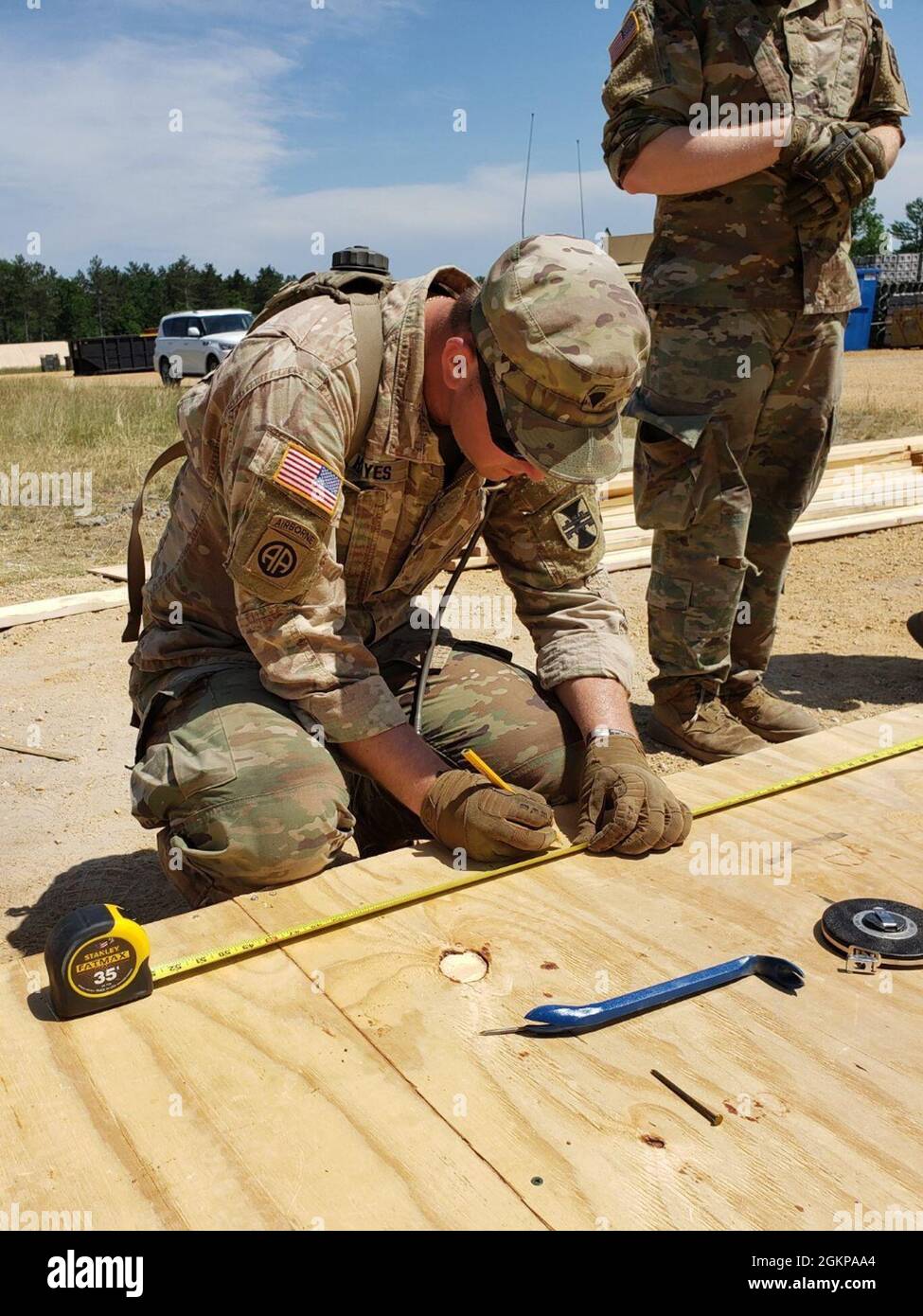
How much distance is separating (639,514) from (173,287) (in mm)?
58690

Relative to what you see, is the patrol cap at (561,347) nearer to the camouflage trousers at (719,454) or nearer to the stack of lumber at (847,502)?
the camouflage trousers at (719,454)

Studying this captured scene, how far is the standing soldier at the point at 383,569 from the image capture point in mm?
1988

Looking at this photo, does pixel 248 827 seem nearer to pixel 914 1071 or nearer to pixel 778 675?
pixel 914 1071

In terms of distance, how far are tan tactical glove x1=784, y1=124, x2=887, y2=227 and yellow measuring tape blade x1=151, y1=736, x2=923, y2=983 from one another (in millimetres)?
1582

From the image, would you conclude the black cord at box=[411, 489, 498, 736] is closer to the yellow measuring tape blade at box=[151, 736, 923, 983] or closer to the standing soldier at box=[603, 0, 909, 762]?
the yellow measuring tape blade at box=[151, 736, 923, 983]

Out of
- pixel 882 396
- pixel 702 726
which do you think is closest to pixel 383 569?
pixel 702 726

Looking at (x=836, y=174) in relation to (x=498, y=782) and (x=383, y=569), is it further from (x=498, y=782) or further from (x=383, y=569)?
(x=498, y=782)

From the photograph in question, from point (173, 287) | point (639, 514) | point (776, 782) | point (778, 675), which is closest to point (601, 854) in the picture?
point (776, 782)

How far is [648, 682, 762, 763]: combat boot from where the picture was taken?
355 centimetres

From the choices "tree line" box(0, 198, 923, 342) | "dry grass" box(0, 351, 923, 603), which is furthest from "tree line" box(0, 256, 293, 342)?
"dry grass" box(0, 351, 923, 603)

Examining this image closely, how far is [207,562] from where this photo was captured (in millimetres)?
2418

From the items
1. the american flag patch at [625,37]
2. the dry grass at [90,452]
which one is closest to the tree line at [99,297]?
the dry grass at [90,452]

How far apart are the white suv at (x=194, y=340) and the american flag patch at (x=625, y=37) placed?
19378mm

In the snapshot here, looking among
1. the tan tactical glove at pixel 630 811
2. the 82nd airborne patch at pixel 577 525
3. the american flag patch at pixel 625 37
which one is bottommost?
the tan tactical glove at pixel 630 811
